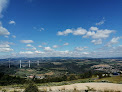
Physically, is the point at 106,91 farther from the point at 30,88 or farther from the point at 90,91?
the point at 30,88

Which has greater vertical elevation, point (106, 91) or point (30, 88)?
point (30, 88)

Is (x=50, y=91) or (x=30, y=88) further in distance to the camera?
(x=50, y=91)

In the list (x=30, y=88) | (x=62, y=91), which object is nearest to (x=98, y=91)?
(x=62, y=91)

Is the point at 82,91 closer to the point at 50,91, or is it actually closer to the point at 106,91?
the point at 106,91

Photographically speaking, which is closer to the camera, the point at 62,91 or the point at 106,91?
the point at 106,91

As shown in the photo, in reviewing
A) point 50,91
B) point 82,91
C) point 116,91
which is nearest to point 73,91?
point 82,91

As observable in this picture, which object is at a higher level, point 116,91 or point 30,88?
point 30,88

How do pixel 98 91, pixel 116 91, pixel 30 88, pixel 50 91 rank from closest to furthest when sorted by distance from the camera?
pixel 30 88
pixel 116 91
pixel 98 91
pixel 50 91

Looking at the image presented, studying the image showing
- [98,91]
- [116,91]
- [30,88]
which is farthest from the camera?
[98,91]
